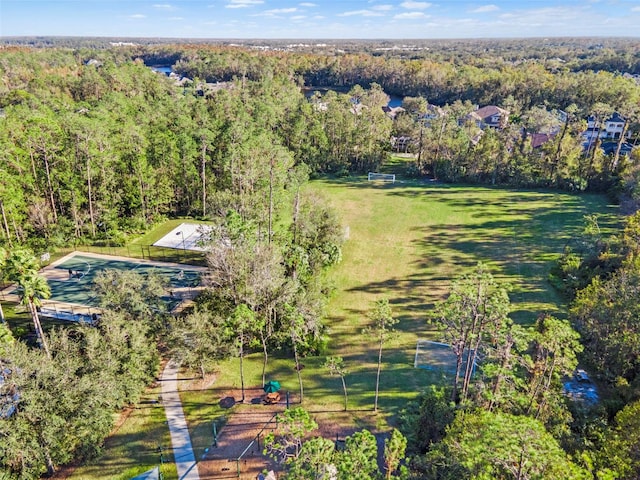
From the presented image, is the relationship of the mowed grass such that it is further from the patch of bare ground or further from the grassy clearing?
the grassy clearing

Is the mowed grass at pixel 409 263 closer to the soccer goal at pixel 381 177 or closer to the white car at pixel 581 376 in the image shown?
the soccer goal at pixel 381 177

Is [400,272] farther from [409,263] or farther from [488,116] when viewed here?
[488,116]

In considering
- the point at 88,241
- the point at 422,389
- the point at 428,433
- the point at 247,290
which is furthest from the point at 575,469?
the point at 88,241

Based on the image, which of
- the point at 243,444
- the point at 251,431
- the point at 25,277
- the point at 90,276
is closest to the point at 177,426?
the point at 243,444

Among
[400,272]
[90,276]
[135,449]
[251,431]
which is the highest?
[90,276]

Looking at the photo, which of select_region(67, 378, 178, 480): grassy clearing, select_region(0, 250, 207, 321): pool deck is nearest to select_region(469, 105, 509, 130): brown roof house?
select_region(0, 250, 207, 321): pool deck

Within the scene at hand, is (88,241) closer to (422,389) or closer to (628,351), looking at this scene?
(422,389)
